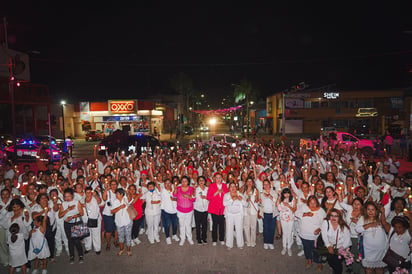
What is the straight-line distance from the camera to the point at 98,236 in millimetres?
5910

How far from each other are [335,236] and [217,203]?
2436 millimetres

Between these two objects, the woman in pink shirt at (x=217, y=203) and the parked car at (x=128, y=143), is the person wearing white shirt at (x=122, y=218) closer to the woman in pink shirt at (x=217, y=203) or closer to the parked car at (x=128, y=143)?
the woman in pink shirt at (x=217, y=203)

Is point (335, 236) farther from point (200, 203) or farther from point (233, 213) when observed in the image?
point (200, 203)

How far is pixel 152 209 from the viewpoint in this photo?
20.8ft

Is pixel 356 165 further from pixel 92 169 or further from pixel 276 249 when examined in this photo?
pixel 92 169

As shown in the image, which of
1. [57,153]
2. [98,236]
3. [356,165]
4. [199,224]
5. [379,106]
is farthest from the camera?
[379,106]

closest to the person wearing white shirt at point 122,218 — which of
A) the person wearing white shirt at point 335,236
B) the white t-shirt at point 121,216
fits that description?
the white t-shirt at point 121,216

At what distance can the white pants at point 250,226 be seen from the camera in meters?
6.17

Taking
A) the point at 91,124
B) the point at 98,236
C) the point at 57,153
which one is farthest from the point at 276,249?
the point at 91,124

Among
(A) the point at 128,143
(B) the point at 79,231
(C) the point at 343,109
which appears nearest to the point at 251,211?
(B) the point at 79,231

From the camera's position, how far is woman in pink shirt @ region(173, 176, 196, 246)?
6270mm

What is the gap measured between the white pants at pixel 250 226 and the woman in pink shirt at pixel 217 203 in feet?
1.70

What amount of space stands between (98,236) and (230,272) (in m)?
2.82

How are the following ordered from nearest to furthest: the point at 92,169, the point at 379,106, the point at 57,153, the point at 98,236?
the point at 98,236, the point at 92,169, the point at 57,153, the point at 379,106
